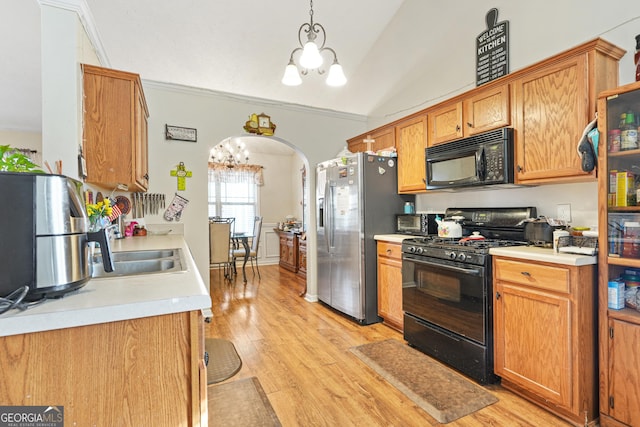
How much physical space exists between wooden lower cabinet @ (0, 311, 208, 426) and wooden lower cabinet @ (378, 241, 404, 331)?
2.43 m

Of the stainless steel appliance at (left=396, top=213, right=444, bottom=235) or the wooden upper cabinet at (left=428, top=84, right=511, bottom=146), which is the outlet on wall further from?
the stainless steel appliance at (left=396, top=213, right=444, bottom=235)

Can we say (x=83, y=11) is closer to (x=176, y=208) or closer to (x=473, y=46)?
(x=176, y=208)

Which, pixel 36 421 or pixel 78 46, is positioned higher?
pixel 78 46

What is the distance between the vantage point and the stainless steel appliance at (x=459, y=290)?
2.15m

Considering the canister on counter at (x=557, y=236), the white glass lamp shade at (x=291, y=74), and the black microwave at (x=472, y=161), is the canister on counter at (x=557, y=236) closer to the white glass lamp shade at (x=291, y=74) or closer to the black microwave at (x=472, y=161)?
the black microwave at (x=472, y=161)

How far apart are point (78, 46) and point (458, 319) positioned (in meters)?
3.15

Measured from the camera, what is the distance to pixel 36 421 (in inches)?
29.9

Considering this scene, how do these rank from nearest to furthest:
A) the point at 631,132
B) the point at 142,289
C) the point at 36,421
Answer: the point at 36,421 < the point at 142,289 < the point at 631,132

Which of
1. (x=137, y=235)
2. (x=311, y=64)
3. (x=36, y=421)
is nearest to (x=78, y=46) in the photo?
(x=311, y=64)

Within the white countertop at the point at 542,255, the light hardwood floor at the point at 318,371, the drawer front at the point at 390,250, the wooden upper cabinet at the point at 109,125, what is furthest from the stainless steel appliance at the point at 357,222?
the wooden upper cabinet at the point at 109,125

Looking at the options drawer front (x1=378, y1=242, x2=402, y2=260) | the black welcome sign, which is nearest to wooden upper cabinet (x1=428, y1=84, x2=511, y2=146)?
the black welcome sign

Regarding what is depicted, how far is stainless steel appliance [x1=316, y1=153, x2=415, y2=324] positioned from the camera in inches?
132

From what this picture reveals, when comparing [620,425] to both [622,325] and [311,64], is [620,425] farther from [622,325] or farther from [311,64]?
[311,64]

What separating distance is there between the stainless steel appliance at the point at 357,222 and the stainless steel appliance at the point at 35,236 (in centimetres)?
273
